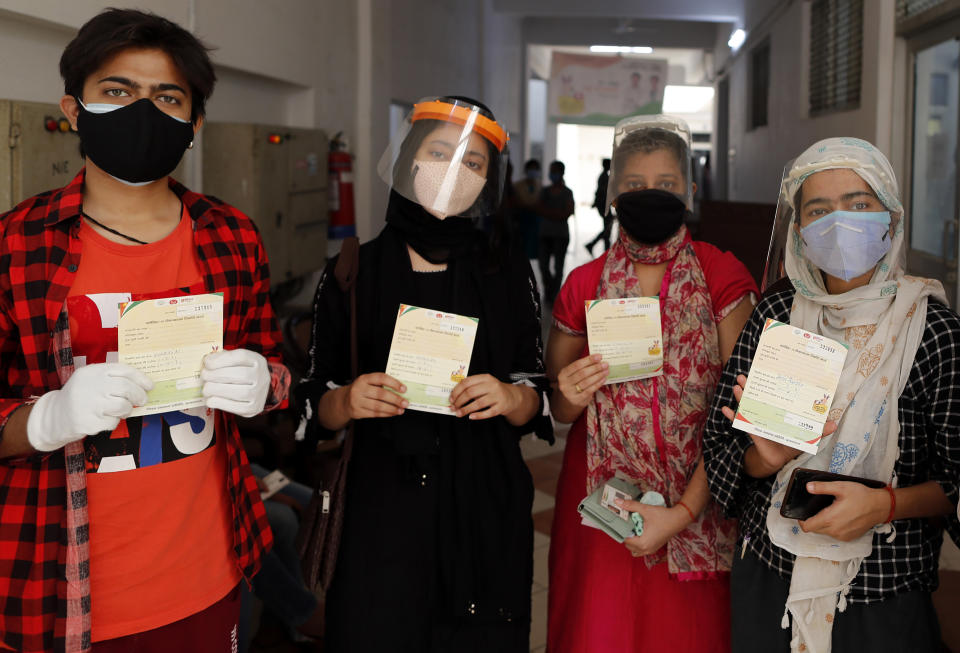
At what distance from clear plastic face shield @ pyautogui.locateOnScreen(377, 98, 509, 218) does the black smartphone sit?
0.89 meters

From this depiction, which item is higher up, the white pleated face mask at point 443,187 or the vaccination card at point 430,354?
the white pleated face mask at point 443,187

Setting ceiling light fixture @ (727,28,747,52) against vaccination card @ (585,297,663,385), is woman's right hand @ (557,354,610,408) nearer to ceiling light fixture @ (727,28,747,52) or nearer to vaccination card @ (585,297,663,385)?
vaccination card @ (585,297,663,385)

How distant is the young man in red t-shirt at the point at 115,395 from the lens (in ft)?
4.72

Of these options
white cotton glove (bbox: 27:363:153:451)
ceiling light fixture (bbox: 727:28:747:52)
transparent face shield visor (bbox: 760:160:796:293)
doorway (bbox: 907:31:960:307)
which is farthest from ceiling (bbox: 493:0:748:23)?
white cotton glove (bbox: 27:363:153:451)

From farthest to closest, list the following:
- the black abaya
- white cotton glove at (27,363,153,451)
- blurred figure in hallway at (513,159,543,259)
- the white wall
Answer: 1. blurred figure in hallway at (513,159,543,259)
2. the white wall
3. the black abaya
4. white cotton glove at (27,363,153,451)

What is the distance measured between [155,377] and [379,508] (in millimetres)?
627

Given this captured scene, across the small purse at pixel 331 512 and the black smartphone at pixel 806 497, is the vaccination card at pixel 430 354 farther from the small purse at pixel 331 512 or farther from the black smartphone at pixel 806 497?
the black smartphone at pixel 806 497

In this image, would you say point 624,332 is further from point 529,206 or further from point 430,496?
point 529,206

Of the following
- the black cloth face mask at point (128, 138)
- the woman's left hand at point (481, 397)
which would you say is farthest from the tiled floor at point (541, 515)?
the black cloth face mask at point (128, 138)

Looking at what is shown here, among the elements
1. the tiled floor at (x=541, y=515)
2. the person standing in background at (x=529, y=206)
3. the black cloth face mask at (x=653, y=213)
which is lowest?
the tiled floor at (x=541, y=515)

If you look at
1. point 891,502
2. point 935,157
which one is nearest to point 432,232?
point 891,502

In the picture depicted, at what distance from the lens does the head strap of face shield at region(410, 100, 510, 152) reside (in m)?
1.89

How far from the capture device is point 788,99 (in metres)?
8.27

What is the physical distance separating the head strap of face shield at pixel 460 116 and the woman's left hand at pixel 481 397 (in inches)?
22.2
